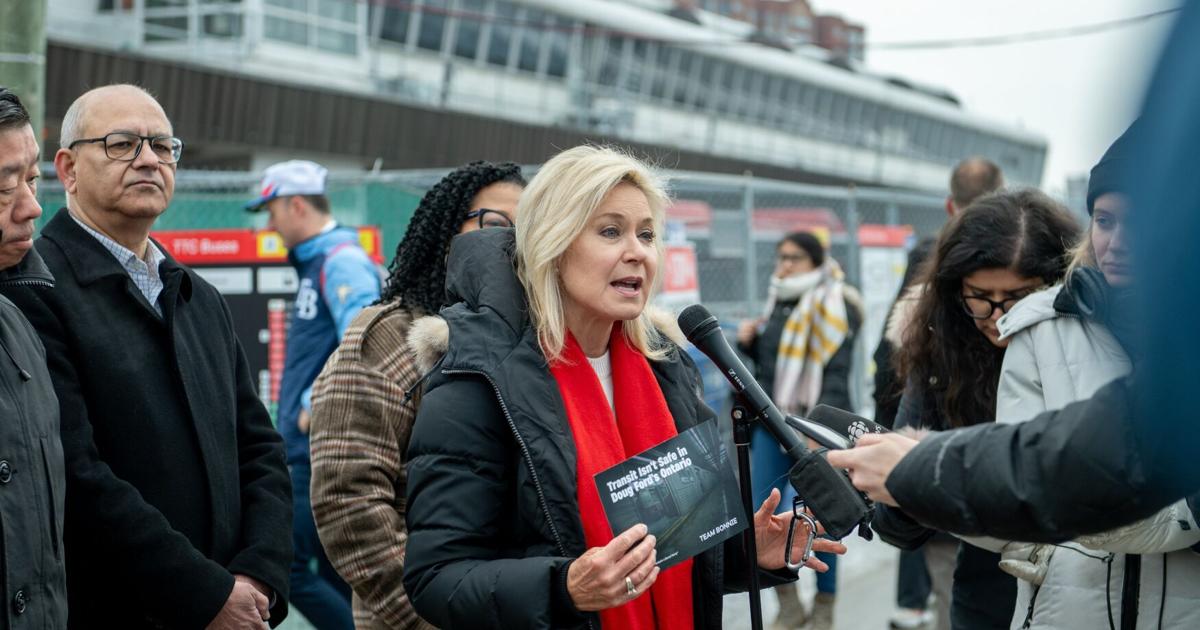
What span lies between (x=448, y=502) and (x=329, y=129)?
69.3ft

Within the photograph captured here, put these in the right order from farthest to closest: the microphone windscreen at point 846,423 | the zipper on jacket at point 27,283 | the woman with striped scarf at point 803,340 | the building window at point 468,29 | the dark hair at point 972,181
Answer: the building window at point 468,29
the woman with striped scarf at point 803,340
the dark hair at point 972,181
the zipper on jacket at point 27,283
the microphone windscreen at point 846,423

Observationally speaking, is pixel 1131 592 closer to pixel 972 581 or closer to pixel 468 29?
pixel 972 581

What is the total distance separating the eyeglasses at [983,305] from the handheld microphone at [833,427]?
54.7 inches

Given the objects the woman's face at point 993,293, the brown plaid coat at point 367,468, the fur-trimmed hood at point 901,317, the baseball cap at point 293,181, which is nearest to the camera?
the brown plaid coat at point 367,468

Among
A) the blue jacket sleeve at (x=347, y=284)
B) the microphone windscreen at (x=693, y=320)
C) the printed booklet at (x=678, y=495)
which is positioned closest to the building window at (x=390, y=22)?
the blue jacket sleeve at (x=347, y=284)

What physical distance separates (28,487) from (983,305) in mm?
2742

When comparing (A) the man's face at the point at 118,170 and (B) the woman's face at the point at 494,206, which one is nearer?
(A) the man's face at the point at 118,170

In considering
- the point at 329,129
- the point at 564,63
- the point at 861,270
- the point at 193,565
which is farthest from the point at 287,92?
the point at 193,565

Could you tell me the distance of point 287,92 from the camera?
22.2 meters

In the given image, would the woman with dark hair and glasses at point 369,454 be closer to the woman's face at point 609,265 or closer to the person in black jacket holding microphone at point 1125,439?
the woman's face at point 609,265

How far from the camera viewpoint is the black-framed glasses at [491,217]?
4082mm

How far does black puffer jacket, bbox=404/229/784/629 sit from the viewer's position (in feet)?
8.65

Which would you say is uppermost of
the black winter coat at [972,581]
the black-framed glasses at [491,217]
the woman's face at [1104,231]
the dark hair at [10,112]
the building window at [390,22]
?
the building window at [390,22]

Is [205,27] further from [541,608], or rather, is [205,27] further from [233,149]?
[541,608]
